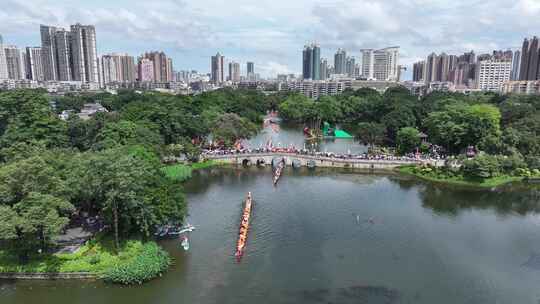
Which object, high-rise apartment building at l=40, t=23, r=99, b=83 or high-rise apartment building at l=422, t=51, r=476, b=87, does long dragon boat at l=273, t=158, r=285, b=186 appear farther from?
high-rise apartment building at l=422, t=51, r=476, b=87

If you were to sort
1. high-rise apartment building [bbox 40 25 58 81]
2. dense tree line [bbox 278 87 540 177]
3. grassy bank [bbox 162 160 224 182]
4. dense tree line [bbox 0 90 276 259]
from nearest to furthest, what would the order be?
1. dense tree line [bbox 0 90 276 259]
2. grassy bank [bbox 162 160 224 182]
3. dense tree line [bbox 278 87 540 177]
4. high-rise apartment building [bbox 40 25 58 81]

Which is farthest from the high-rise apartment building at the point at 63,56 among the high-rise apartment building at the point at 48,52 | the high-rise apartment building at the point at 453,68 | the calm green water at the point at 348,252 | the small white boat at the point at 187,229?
the high-rise apartment building at the point at 453,68

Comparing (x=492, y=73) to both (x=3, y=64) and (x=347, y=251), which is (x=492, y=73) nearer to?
(x=347, y=251)

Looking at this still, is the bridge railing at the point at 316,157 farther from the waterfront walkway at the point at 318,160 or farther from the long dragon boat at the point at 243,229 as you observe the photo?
the long dragon boat at the point at 243,229

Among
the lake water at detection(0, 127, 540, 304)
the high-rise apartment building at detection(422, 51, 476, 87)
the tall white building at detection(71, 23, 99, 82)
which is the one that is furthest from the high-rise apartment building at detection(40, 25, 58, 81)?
the high-rise apartment building at detection(422, 51, 476, 87)

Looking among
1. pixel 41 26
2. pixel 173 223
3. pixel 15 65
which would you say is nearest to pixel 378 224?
pixel 173 223

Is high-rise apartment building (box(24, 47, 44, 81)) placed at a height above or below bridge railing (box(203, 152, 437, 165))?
above
